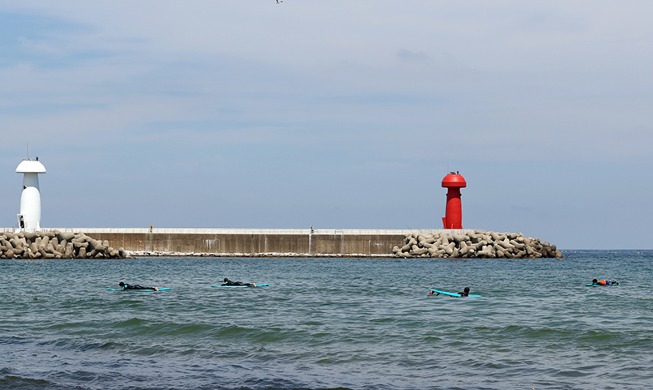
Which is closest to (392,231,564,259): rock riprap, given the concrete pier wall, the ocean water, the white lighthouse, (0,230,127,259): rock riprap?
the concrete pier wall

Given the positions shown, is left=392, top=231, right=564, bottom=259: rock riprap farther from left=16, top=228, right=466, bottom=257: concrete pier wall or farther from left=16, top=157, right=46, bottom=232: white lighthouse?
left=16, top=157, right=46, bottom=232: white lighthouse

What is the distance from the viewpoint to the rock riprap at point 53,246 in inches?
2499

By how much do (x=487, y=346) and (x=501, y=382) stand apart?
4134 mm

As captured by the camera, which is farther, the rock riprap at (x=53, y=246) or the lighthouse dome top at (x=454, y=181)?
the lighthouse dome top at (x=454, y=181)

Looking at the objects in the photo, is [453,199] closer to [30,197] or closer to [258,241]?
[258,241]

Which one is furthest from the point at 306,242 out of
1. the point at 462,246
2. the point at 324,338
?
the point at 324,338

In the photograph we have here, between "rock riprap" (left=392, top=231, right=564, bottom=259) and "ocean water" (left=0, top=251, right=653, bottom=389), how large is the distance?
34798mm

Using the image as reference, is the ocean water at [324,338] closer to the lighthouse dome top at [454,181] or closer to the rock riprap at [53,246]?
the rock riprap at [53,246]

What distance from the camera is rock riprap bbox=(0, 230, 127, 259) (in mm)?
63469

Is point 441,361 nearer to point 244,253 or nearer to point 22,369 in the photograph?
point 22,369

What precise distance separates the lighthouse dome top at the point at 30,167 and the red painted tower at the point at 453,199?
32.7 metres

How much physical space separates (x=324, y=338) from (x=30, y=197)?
53.5 metres

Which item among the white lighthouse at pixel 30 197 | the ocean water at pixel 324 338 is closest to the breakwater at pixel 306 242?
the white lighthouse at pixel 30 197

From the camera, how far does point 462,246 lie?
7231cm
